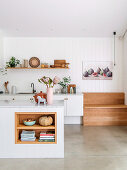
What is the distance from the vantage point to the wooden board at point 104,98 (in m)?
5.70

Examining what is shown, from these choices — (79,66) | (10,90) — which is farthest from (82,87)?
(10,90)

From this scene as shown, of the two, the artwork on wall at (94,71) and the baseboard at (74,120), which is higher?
the artwork on wall at (94,71)

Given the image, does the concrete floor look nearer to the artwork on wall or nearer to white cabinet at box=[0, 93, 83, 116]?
white cabinet at box=[0, 93, 83, 116]

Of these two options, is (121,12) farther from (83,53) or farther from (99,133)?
(99,133)

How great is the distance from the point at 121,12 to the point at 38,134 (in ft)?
11.4

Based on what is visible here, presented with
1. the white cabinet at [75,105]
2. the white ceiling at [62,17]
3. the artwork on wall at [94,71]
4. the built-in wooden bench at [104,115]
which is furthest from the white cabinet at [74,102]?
the white ceiling at [62,17]

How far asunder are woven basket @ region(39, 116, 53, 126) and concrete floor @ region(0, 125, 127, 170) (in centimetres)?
58

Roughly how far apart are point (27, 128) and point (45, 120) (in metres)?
0.34

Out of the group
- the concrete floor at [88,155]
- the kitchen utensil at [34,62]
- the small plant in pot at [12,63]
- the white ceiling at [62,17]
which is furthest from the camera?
the kitchen utensil at [34,62]

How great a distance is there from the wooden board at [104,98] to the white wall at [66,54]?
0.55 ft

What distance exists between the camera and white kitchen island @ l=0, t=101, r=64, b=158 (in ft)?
10.2

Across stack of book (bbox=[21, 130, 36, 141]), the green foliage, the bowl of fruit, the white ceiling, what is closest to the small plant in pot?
the white ceiling

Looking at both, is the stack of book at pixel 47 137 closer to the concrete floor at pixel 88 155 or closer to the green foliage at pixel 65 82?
the concrete floor at pixel 88 155

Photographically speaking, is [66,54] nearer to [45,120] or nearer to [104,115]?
[104,115]
